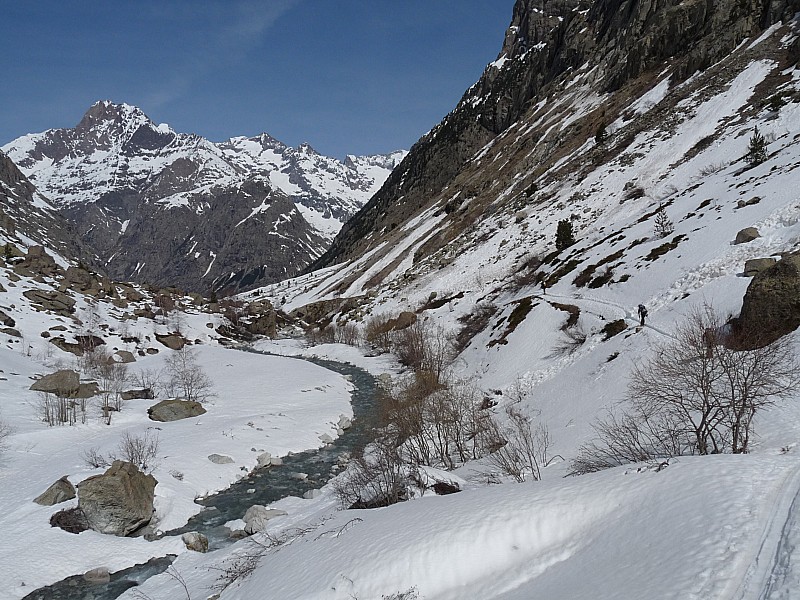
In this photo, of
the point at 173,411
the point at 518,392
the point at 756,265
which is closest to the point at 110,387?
the point at 173,411

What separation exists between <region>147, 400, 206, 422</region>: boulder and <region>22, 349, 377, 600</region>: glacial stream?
9054mm

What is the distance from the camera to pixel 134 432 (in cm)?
2588

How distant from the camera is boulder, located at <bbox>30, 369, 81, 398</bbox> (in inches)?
1149

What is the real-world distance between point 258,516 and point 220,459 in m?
6.82

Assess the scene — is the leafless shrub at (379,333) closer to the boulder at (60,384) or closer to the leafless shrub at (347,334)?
the leafless shrub at (347,334)

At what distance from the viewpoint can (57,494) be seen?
17406 mm

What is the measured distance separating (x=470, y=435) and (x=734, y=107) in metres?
56.3

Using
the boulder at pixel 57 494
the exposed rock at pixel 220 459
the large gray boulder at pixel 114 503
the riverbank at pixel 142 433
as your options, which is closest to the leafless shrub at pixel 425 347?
the riverbank at pixel 142 433

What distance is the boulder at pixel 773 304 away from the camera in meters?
15.6

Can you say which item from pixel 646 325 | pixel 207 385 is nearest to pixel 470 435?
pixel 646 325

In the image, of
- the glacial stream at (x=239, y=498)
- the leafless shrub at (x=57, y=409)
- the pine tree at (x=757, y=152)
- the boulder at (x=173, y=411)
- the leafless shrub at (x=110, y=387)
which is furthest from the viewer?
the pine tree at (x=757, y=152)

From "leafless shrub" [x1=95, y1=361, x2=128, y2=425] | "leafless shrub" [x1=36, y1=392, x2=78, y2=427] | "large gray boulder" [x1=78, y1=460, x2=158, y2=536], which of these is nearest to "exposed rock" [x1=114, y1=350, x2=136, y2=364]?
"leafless shrub" [x1=95, y1=361, x2=128, y2=425]

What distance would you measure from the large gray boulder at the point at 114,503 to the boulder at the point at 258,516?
379 cm

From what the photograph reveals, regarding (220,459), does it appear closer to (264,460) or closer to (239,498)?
(264,460)
